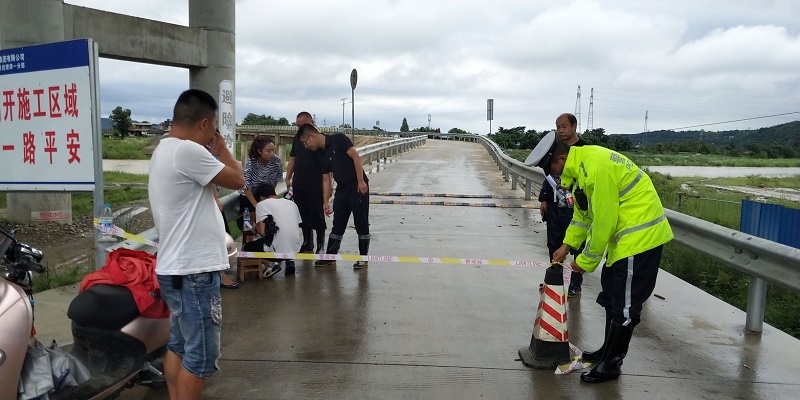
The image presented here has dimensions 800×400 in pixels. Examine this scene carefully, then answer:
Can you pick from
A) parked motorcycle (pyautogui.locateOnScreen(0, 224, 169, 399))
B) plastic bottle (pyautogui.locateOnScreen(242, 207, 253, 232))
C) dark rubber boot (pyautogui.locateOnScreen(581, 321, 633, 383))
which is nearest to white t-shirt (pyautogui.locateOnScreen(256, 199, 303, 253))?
plastic bottle (pyautogui.locateOnScreen(242, 207, 253, 232))

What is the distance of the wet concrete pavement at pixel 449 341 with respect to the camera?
3.93 m

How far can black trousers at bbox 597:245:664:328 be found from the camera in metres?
3.99

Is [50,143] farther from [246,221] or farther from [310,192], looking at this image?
[310,192]

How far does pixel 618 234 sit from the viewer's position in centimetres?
400

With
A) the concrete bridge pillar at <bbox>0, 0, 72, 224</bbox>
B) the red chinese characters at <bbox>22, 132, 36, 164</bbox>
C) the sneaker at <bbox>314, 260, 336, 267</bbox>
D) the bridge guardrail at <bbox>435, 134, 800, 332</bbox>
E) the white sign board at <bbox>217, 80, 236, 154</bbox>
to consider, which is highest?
the concrete bridge pillar at <bbox>0, 0, 72, 224</bbox>

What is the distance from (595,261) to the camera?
4027mm

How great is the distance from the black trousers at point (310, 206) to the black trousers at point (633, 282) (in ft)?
13.1

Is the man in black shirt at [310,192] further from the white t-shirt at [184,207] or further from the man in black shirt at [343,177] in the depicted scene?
the white t-shirt at [184,207]

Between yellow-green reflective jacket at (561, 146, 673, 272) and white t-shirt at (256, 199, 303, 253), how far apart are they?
3.26m

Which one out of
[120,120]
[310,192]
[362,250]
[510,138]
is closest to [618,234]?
[362,250]

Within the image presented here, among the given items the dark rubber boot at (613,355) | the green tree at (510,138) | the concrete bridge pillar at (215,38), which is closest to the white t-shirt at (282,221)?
the dark rubber boot at (613,355)

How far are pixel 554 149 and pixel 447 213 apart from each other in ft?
22.6

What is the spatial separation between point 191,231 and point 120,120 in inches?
3259

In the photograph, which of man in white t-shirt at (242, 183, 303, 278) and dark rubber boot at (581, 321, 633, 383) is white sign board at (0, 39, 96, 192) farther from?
dark rubber boot at (581, 321, 633, 383)
